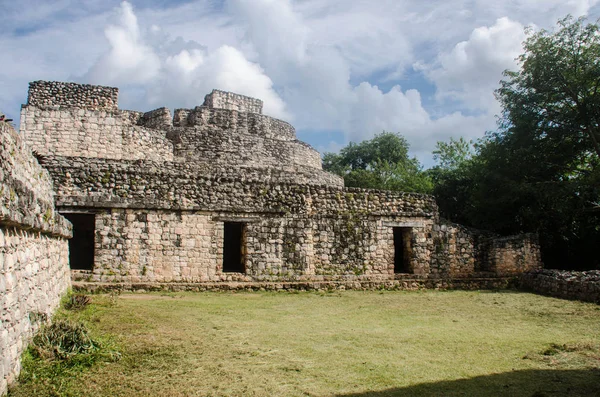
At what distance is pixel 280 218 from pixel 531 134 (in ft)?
32.2

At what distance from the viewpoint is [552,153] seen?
54.8ft

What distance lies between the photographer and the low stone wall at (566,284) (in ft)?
36.6

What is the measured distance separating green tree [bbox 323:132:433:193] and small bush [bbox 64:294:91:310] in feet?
77.3

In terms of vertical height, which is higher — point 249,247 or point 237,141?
point 237,141

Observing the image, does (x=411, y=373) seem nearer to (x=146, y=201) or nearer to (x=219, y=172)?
(x=146, y=201)

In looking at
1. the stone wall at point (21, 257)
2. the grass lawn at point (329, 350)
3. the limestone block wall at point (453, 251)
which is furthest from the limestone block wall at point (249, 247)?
the stone wall at point (21, 257)

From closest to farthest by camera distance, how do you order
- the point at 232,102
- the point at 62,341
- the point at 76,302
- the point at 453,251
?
1. the point at 62,341
2. the point at 76,302
3. the point at 453,251
4. the point at 232,102

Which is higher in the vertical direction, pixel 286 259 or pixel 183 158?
→ pixel 183 158

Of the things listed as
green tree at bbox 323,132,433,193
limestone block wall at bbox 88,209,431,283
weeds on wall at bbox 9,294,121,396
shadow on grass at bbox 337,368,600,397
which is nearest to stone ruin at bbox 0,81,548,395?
→ limestone block wall at bbox 88,209,431,283

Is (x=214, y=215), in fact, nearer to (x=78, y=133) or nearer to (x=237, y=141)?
(x=78, y=133)

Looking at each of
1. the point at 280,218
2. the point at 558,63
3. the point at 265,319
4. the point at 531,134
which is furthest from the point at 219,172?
the point at 558,63

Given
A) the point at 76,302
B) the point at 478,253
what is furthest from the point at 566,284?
the point at 76,302

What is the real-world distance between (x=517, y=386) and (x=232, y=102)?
60.1 feet

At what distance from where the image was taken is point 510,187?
16.3 meters
